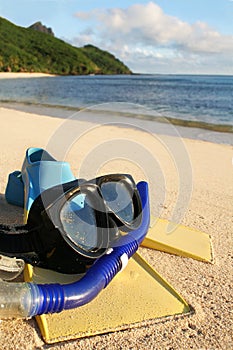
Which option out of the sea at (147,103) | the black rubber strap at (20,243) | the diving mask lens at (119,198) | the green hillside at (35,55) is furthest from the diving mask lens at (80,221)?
the green hillside at (35,55)

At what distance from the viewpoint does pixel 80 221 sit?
222cm

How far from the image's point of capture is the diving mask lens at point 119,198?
2.19 meters

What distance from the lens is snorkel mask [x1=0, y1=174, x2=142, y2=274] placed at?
2.09 m

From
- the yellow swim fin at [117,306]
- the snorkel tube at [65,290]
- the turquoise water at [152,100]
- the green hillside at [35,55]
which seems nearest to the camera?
the snorkel tube at [65,290]

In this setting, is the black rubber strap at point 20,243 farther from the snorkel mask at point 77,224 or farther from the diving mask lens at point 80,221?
the diving mask lens at point 80,221

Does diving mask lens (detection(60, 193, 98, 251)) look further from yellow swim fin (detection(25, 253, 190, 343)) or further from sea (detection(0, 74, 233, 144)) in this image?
sea (detection(0, 74, 233, 144))

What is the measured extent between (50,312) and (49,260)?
0.41 metres

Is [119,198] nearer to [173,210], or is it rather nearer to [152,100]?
[173,210]

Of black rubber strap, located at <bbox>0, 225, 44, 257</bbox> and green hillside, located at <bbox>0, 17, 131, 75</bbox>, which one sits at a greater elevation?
green hillside, located at <bbox>0, 17, 131, 75</bbox>

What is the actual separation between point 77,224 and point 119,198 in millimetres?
282

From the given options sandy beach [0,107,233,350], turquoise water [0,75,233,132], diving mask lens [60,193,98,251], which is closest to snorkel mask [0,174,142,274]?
diving mask lens [60,193,98,251]

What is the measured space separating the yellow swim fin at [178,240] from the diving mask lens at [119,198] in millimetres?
556

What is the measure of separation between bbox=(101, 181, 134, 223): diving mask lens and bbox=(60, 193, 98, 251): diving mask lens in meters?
0.12

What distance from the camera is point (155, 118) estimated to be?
10938 millimetres
